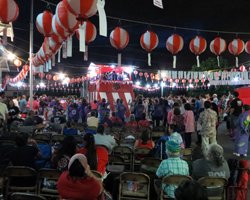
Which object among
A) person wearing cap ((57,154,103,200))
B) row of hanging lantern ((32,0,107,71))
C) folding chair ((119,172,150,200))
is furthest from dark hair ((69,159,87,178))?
row of hanging lantern ((32,0,107,71))

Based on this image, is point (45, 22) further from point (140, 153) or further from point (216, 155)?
point (216, 155)

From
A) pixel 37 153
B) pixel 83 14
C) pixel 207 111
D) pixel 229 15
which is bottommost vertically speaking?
pixel 37 153

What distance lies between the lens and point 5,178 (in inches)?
184

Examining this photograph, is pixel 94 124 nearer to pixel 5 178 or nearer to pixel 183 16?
pixel 5 178

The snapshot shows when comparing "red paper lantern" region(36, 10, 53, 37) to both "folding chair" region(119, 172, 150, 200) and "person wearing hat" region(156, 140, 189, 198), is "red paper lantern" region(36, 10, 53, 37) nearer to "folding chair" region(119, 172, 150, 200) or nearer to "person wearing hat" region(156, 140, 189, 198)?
"folding chair" region(119, 172, 150, 200)

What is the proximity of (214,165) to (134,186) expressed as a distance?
1.20 meters

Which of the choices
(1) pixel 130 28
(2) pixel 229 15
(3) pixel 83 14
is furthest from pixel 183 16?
(3) pixel 83 14

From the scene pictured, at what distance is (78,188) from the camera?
3.46 m

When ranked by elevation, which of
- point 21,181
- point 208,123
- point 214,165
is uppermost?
point 208,123

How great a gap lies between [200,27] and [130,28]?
12.4 feet

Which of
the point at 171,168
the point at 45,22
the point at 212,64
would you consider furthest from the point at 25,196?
the point at 212,64

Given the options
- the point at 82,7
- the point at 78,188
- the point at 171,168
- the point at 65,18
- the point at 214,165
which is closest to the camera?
the point at 78,188

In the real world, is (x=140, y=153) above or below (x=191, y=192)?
below

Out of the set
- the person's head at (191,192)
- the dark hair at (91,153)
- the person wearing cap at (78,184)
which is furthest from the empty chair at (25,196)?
the dark hair at (91,153)
